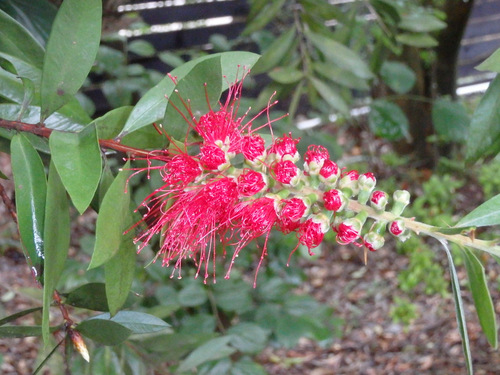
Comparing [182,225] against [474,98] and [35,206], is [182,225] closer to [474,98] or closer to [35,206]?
[35,206]

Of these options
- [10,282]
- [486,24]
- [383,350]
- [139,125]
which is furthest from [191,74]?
[486,24]

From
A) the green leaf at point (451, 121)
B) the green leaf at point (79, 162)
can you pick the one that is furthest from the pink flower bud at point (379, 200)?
the green leaf at point (451, 121)

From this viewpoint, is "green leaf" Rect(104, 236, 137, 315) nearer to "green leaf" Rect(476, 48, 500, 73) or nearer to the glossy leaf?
the glossy leaf

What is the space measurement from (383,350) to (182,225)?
2224 mm

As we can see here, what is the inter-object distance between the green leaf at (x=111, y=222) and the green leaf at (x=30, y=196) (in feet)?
0.28

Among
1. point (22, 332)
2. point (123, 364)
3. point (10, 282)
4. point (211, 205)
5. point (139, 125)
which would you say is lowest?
point (10, 282)

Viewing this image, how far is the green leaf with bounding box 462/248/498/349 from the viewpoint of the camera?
690 millimetres

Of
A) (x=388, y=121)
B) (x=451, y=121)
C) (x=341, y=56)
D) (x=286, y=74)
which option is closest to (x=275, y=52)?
(x=286, y=74)

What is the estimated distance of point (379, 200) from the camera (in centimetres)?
70

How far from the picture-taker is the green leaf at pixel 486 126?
2.89ft

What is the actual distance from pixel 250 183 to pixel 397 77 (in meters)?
1.92

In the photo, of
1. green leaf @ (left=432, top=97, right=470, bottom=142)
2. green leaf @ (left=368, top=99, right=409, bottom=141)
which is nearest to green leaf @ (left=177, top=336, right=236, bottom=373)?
green leaf @ (left=368, top=99, right=409, bottom=141)

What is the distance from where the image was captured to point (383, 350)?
110 inches

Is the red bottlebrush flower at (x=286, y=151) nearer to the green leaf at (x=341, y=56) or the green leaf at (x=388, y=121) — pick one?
the green leaf at (x=341, y=56)
